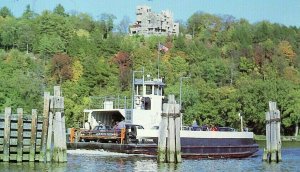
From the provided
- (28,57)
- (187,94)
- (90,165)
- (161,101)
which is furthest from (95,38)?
(90,165)

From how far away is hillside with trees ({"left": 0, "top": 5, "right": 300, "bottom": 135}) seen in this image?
4840 inches

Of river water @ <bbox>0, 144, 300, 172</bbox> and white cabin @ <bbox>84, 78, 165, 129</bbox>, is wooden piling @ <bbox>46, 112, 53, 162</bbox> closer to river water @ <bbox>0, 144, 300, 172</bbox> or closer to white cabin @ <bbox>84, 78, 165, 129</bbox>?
river water @ <bbox>0, 144, 300, 172</bbox>

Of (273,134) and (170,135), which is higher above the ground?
(273,134)

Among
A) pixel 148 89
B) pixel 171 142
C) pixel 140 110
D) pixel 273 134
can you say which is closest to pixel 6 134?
pixel 171 142

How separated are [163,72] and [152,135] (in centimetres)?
8683

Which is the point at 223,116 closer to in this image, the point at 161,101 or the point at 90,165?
the point at 161,101

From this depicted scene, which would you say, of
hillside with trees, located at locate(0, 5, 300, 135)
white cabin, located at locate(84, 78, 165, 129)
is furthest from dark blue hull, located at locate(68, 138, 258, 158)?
hillside with trees, located at locate(0, 5, 300, 135)

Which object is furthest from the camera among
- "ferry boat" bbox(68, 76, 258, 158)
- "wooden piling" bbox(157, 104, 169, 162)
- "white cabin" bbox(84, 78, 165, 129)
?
"white cabin" bbox(84, 78, 165, 129)

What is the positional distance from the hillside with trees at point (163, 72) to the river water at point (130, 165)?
201ft

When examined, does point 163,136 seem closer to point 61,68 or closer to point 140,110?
point 140,110

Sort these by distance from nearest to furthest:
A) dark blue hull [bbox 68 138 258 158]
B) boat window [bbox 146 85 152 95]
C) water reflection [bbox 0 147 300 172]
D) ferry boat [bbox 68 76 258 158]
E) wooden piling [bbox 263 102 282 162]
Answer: water reflection [bbox 0 147 300 172]
wooden piling [bbox 263 102 282 162]
dark blue hull [bbox 68 138 258 158]
ferry boat [bbox 68 76 258 158]
boat window [bbox 146 85 152 95]

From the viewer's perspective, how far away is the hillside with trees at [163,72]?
12294 centimetres

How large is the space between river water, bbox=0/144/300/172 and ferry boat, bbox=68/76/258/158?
1.04 meters

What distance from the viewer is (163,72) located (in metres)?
144
